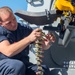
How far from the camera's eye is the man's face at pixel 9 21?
2.31m

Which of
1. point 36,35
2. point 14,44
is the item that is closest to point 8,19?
point 14,44

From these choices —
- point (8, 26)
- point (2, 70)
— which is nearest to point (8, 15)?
point (8, 26)

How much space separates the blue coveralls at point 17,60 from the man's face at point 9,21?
0.03 m

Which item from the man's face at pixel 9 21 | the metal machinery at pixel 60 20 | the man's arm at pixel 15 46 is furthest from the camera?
the man's face at pixel 9 21

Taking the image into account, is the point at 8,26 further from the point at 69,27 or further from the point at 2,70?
the point at 69,27

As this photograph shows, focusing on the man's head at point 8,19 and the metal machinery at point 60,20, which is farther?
the man's head at point 8,19

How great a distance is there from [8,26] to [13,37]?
0.09m

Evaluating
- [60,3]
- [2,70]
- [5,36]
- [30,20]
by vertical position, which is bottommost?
[2,70]

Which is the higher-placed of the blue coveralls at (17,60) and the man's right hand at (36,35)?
the man's right hand at (36,35)

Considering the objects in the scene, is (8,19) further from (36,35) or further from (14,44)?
(36,35)

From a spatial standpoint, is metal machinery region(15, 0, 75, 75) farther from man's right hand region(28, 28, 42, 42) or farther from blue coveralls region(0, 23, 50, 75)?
blue coveralls region(0, 23, 50, 75)

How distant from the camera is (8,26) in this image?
91.8 inches

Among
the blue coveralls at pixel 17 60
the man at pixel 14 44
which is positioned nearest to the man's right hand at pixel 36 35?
the man at pixel 14 44

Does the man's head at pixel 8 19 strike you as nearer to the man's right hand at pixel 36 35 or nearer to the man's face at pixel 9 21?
the man's face at pixel 9 21
